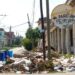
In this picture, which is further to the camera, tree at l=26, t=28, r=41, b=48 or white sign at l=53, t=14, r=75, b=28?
tree at l=26, t=28, r=41, b=48

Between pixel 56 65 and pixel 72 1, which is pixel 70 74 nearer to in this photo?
pixel 56 65

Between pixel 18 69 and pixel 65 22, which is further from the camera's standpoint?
pixel 65 22

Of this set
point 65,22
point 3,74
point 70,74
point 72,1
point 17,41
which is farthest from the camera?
point 17,41

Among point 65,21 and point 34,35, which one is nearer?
point 65,21

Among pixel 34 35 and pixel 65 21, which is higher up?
pixel 65 21

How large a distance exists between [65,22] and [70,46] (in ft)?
39.4

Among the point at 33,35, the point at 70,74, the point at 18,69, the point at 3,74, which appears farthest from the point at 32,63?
the point at 33,35

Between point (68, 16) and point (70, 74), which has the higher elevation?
point (68, 16)

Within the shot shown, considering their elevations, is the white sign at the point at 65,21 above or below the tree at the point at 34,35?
above

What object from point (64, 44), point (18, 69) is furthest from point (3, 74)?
point (64, 44)

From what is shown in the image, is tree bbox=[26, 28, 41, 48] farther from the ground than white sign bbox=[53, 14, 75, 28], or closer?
closer

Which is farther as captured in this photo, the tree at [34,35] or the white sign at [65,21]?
the tree at [34,35]

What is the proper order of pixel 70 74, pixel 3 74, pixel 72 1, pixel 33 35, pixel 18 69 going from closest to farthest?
pixel 70 74, pixel 3 74, pixel 18 69, pixel 72 1, pixel 33 35

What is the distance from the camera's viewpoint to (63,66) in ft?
74.3
